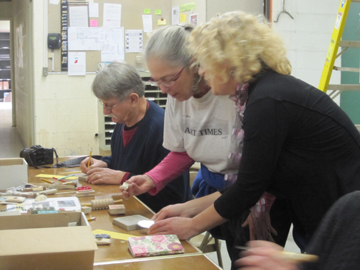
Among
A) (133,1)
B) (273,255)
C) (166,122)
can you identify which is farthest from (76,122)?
(273,255)

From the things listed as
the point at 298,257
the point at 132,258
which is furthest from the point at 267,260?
the point at 132,258

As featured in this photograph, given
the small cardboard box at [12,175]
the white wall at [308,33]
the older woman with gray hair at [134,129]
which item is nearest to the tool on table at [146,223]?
the older woman with gray hair at [134,129]

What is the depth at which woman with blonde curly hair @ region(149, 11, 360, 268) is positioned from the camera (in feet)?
3.91

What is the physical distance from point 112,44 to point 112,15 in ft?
1.18

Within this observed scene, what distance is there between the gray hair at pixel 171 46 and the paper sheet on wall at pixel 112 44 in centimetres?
388

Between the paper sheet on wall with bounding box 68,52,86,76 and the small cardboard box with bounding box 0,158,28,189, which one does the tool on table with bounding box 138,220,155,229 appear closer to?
the small cardboard box with bounding box 0,158,28,189

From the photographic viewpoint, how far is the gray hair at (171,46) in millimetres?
1572

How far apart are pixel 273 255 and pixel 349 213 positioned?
16 cm

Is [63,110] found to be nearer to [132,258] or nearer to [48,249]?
[132,258]

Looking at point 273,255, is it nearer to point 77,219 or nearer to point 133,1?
point 77,219

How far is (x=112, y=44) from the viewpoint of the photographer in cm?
536

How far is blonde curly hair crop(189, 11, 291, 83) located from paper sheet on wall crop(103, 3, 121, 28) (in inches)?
168

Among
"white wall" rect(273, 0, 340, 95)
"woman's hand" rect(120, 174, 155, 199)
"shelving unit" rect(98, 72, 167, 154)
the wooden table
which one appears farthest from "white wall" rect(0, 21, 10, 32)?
the wooden table

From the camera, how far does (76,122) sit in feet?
18.0
